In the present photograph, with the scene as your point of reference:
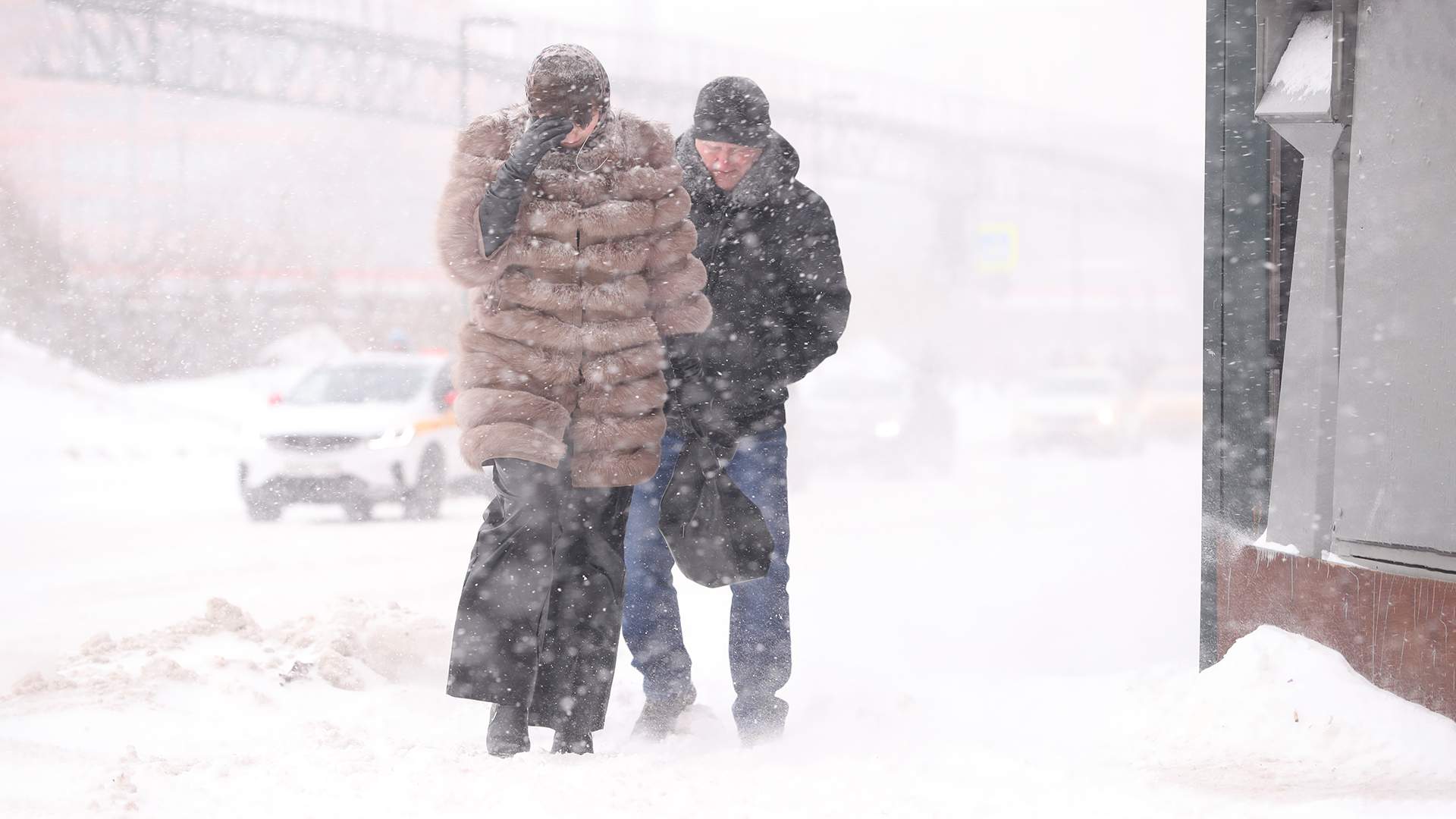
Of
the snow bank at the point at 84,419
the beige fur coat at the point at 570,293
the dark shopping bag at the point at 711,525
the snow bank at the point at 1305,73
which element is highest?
the snow bank at the point at 1305,73

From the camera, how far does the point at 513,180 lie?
126 inches

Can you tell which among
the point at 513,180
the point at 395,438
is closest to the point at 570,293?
the point at 513,180

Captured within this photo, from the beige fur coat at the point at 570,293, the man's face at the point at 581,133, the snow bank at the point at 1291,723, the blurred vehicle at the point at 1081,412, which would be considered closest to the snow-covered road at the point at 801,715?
the snow bank at the point at 1291,723

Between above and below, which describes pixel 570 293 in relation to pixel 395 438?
above

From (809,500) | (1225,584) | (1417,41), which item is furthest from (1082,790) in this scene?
(809,500)

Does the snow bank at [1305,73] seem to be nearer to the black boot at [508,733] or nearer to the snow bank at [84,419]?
the black boot at [508,733]

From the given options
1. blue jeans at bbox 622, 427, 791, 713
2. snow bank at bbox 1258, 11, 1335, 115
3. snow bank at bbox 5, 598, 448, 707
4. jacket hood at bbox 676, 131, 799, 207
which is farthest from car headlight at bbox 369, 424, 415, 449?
snow bank at bbox 1258, 11, 1335, 115

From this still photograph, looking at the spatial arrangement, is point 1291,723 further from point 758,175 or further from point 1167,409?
point 1167,409

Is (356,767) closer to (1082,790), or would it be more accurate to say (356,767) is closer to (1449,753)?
(1082,790)

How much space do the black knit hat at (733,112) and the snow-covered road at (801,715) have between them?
1683mm

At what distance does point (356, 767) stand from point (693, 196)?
1798mm

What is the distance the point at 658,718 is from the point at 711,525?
698mm

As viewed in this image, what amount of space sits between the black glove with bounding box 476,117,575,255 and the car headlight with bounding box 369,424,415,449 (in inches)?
353

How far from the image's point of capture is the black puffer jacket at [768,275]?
12.4 ft
